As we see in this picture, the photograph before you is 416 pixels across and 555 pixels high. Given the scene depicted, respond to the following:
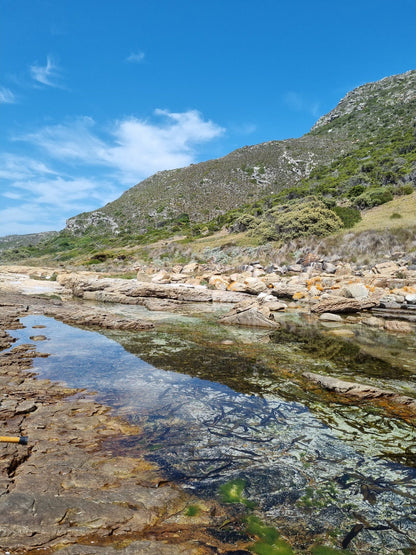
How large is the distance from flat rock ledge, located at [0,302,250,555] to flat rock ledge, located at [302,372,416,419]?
4213 mm

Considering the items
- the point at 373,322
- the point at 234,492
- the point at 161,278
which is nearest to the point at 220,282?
the point at 161,278

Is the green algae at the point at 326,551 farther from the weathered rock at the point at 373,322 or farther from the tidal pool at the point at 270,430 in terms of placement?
the weathered rock at the point at 373,322

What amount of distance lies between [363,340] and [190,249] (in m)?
32.7

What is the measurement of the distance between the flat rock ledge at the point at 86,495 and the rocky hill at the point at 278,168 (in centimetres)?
5127

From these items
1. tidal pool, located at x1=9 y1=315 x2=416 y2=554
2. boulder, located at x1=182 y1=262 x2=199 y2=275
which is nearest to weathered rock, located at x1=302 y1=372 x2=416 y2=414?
tidal pool, located at x1=9 y1=315 x2=416 y2=554

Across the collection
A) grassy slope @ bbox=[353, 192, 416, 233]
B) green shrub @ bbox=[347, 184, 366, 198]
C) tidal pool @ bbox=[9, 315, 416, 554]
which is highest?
green shrub @ bbox=[347, 184, 366, 198]

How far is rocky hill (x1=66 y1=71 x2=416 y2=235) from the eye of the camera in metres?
63.7

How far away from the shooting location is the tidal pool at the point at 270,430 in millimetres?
3389

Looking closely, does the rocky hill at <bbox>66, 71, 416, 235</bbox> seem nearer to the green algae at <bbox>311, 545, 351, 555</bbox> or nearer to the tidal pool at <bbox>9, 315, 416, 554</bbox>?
the tidal pool at <bbox>9, 315, 416, 554</bbox>

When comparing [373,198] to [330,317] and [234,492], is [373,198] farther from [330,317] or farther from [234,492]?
[234,492]

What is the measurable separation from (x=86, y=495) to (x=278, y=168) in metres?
88.6

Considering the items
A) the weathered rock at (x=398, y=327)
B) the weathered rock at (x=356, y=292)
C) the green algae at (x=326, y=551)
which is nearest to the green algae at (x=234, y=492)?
the green algae at (x=326, y=551)

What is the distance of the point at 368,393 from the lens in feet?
21.5

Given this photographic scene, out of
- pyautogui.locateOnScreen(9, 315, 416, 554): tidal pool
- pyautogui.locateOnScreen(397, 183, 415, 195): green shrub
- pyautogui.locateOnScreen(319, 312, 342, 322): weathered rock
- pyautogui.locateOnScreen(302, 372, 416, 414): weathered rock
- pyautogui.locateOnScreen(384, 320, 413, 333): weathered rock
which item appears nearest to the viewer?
pyautogui.locateOnScreen(9, 315, 416, 554): tidal pool
